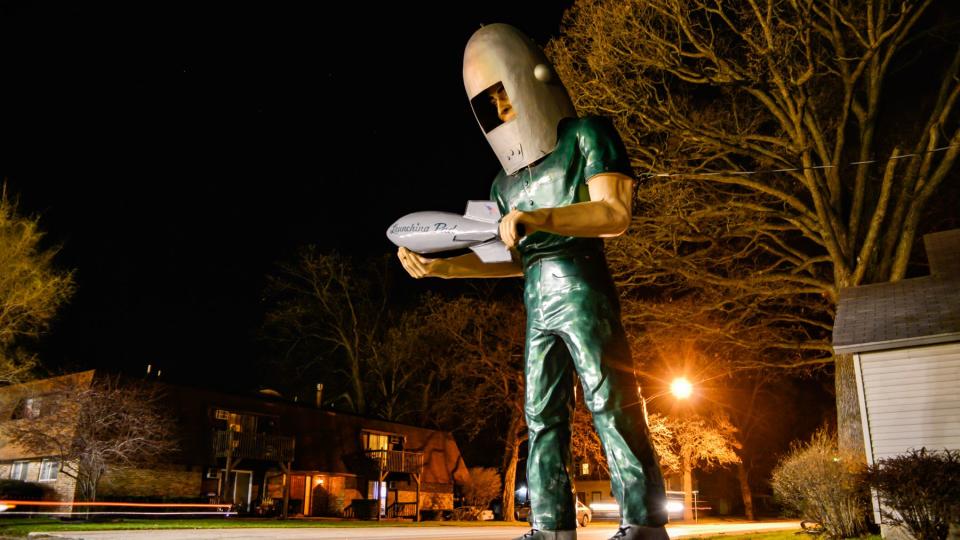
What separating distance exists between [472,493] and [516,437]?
6.51 meters

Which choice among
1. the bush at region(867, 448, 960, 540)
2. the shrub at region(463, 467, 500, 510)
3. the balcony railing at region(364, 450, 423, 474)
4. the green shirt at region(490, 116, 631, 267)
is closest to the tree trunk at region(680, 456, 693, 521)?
the shrub at region(463, 467, 500, 510)

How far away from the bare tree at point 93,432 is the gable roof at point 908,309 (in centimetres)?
1830

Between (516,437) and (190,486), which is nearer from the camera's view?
(190,486)

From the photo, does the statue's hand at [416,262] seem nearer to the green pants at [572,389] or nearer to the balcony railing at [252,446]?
the green pants at [572,389]

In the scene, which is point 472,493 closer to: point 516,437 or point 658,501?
point 516,437

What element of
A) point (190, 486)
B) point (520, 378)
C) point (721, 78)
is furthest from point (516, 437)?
point (721, 78)

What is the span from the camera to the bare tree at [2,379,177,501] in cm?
2089

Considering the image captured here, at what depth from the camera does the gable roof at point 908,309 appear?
39.5 feet

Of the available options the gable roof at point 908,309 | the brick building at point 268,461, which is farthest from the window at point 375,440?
the gable roof at point 908,309

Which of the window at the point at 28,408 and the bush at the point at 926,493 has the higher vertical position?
the window at the point at 28,408

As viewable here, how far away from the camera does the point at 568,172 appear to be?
3391 mm

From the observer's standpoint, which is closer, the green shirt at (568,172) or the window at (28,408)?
the green shirt at (568,172)

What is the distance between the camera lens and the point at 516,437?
1300 inches

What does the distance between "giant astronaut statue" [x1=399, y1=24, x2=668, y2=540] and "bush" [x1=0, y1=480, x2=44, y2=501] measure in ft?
83.2
